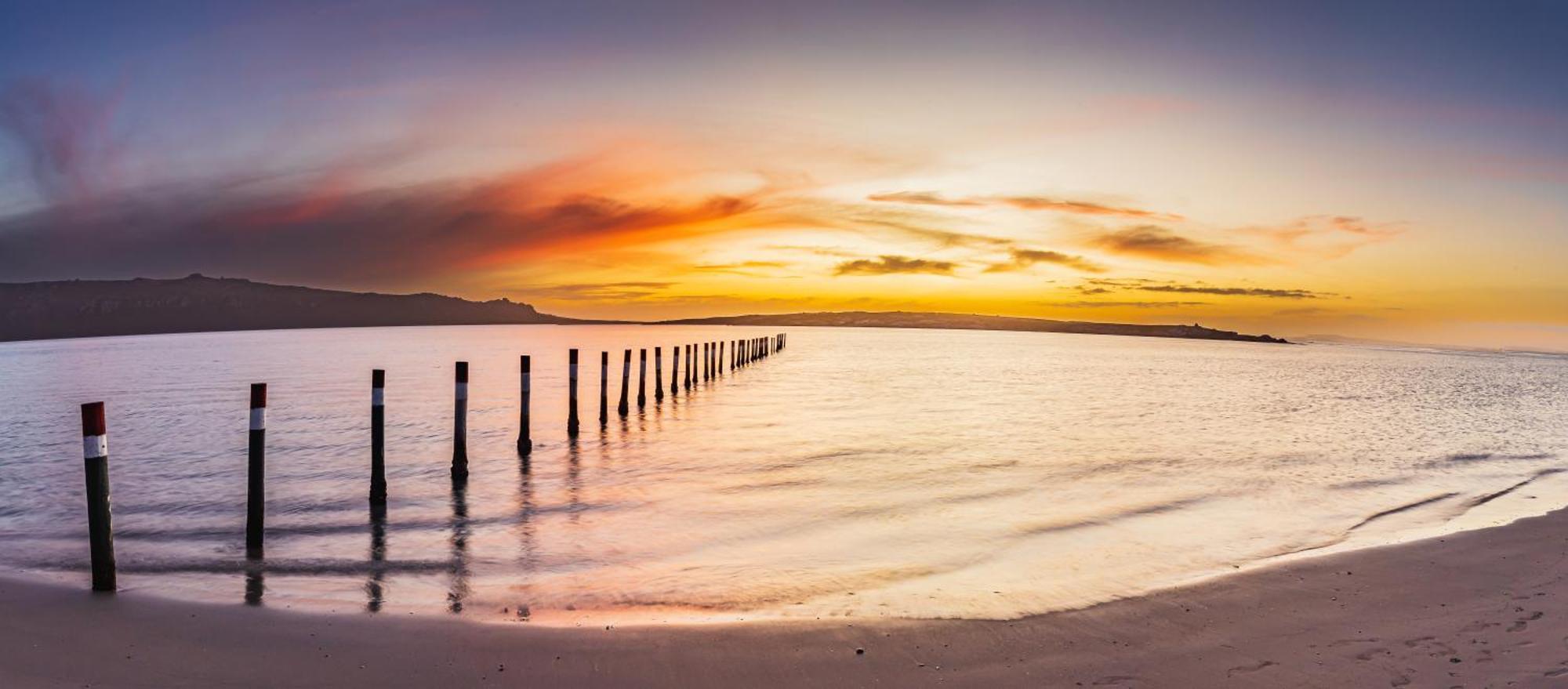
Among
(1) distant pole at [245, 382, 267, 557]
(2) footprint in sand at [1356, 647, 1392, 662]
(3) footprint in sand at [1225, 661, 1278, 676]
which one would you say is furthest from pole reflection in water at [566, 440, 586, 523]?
(2) footprint in sand at [1356, 647, 1392, 662]

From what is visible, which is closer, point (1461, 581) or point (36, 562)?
point (1461, 581)

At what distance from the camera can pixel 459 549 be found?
941 centimetres

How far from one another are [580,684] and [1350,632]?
4.87 meters

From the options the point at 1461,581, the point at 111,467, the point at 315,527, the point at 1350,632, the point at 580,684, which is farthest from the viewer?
the point at 111,467

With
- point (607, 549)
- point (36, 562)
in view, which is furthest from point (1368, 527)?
point (36, 562)

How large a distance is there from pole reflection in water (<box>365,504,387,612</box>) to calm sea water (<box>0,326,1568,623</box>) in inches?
1.6

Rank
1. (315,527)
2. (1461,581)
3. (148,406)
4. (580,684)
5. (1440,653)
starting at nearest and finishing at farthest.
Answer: (580,684), (1440,653), (1461,581), (315,527), (148,406)

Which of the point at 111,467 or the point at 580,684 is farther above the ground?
the point at 580,684

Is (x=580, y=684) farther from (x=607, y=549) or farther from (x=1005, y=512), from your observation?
(x=1005, y=512)

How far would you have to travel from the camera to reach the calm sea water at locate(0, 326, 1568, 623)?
7.80m

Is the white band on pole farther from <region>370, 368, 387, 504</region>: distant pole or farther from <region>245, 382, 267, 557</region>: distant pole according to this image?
<region>370, 368, 387, 504</region>: distant pole

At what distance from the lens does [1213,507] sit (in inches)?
479

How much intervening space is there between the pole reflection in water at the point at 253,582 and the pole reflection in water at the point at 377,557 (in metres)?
0.79

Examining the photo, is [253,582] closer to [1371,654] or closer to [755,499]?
[755,499]
